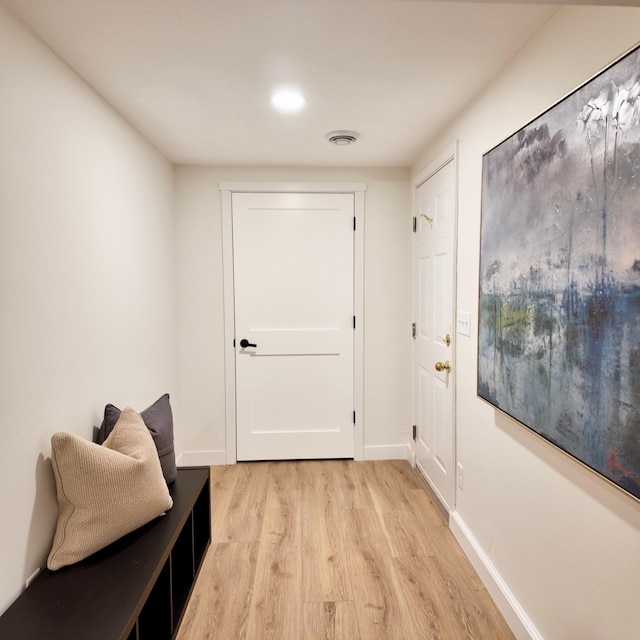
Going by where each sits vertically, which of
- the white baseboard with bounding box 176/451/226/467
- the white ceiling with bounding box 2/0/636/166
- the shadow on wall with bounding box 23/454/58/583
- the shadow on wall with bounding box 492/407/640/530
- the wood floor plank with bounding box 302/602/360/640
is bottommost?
the wood floor plank with bounding box 302/602/360/640

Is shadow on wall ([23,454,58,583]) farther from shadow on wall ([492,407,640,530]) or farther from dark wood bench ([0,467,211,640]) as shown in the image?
shadow on wall ([492,407,640,530])

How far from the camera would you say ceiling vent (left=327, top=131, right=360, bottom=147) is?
2477 millimetres

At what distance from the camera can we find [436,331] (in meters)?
2.68

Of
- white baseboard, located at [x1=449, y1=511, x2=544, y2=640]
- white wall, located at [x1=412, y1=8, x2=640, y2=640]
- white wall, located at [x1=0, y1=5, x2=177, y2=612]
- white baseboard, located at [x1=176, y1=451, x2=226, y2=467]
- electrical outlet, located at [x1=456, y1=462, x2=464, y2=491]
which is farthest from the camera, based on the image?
white baseboard, located at [x1=176, y1=451, x2=226, y2=467]

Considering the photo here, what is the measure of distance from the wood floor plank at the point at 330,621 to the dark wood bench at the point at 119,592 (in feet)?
1.66

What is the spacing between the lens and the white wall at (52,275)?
4.38ft

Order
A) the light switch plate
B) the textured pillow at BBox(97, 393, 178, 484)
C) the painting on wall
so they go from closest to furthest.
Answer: the painting on wall → the textured pillow at BBox(97, 393, 178, 484) → the light switch plate

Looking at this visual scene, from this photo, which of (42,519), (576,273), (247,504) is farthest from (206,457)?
(576,273)

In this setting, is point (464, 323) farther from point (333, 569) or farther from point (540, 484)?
point (333, 569)

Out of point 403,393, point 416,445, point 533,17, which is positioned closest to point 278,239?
point 403,393

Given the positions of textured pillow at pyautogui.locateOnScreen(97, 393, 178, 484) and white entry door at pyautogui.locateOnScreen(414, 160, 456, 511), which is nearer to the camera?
textured pillow at pyautogui.locateOnScreen(97, 393, 178, 484)

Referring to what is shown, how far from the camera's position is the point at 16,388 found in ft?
4.42

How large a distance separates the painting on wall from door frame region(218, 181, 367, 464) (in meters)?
1.53

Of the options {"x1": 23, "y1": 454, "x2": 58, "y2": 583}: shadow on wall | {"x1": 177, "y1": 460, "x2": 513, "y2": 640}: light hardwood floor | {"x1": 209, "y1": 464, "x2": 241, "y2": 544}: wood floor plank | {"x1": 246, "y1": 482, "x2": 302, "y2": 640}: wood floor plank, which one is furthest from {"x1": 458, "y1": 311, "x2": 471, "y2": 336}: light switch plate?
{"x1": 23, "y1": 454, "x2": 58, "y2": 583}: shadow on wall
